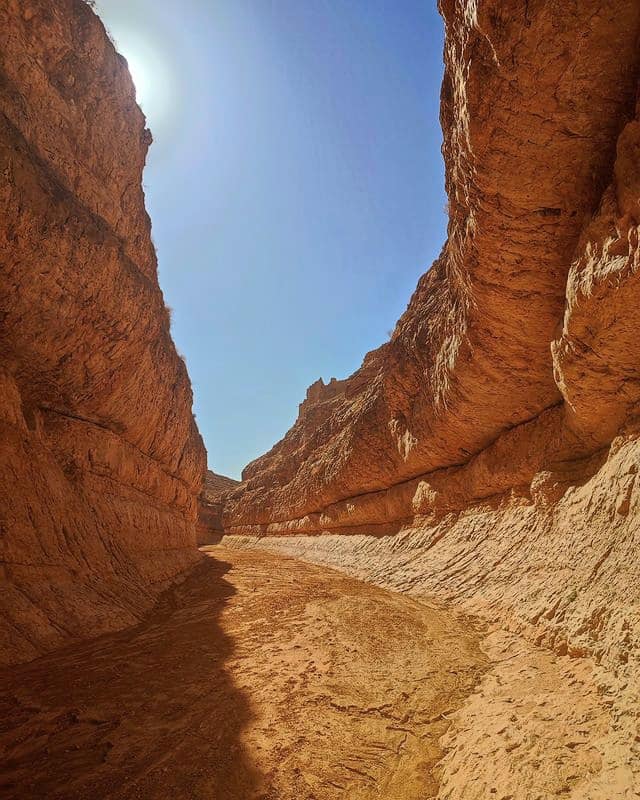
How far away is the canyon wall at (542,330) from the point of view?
4590mm

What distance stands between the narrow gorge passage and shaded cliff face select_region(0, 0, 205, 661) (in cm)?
147

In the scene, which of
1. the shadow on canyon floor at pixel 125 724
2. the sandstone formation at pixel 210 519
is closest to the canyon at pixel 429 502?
the shadow on canyon floor at pixel 125 724

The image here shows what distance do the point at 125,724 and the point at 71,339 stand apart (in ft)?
24.9

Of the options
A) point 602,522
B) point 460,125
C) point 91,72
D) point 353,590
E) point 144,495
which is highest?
point 91,72

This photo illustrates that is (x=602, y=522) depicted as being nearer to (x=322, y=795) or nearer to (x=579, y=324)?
(x=579, y=324)

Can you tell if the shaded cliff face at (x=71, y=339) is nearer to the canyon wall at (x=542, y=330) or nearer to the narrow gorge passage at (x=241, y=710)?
the narrow gorge passage at (x=241, y=710)

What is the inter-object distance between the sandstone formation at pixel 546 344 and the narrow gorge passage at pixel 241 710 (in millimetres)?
899

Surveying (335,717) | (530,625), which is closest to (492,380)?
(530,625)

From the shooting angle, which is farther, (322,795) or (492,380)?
(492,380)

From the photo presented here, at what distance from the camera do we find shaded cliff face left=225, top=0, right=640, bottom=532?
464 centimetres

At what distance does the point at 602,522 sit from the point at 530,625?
1.91 metres

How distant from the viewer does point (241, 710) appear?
4.07 m

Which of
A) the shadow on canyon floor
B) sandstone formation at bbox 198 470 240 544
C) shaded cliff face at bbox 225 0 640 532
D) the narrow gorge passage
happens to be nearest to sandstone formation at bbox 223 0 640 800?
shaded cliff face at bbox 225 0 640 532

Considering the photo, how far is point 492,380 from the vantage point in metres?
9.51
